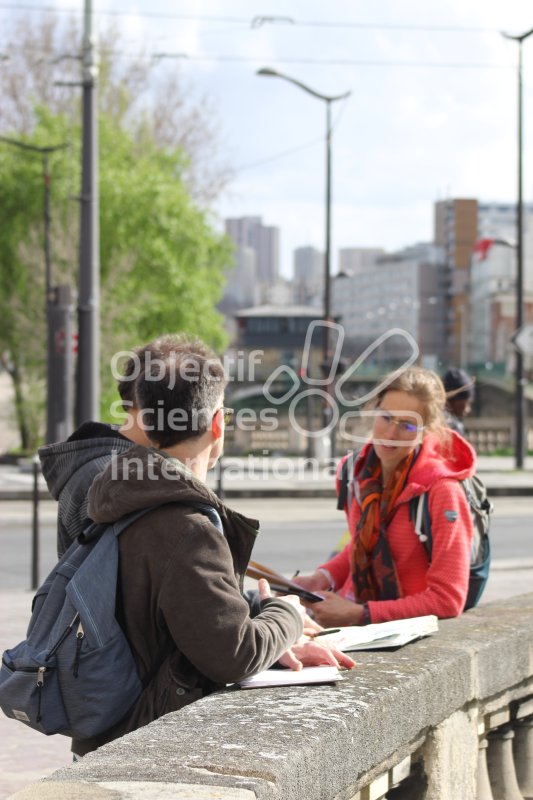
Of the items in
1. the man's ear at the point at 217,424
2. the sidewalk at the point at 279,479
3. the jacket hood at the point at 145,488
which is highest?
the man's ear at the point at 217,424

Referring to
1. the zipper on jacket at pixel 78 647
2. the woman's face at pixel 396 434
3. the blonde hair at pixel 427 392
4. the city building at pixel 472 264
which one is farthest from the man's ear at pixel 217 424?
the city building at pixel 472 264

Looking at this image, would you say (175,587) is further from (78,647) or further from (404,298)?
(404,298)

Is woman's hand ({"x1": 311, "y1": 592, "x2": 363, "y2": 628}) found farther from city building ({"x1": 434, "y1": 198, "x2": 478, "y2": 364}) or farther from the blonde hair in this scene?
city building ({"x1": 434, "y1": 198, "x2": 478, "y2": 364})

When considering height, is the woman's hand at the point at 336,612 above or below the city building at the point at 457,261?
below

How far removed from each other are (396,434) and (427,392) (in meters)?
0.22

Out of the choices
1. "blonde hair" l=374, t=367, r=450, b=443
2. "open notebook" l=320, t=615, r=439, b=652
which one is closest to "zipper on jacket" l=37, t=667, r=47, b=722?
"open notebook" l=320, t=615, r=439, b=652

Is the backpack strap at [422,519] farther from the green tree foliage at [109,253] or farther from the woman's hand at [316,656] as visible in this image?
the green tree foliage at [109,253]

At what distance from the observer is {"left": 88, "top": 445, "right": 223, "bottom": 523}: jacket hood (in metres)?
2.68

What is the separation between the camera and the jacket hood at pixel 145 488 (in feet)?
8.79

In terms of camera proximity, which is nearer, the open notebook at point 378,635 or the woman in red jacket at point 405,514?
the open notebook at point 378,635

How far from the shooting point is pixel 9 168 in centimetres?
3694

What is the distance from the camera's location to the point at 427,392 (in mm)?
4336

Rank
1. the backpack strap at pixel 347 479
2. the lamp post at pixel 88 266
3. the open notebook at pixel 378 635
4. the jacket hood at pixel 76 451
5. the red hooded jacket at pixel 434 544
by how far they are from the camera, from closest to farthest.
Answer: the jacket hood at pixel 76 451, the open notebook at pixel 378 635, the red hooded jacket at pixel 434 544, the backpack strap at pixel 347 479, the lamp post at pixel 88 266

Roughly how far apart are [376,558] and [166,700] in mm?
1530
